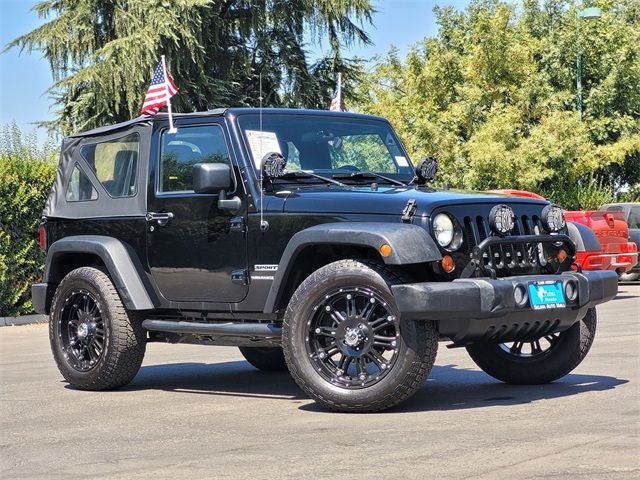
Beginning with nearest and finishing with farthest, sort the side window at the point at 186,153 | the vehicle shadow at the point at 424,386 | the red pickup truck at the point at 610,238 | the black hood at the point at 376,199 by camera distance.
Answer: the black hood at the point at 376,199
the vehicle shadow at the point at 424,386
the side window at the point at 186,153
the red pickup truck at the point at 610,238

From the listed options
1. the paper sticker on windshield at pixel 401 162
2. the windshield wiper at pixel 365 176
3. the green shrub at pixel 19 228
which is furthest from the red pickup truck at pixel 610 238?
the windshield wiper at pixel 365 176

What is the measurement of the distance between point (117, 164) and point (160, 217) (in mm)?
928

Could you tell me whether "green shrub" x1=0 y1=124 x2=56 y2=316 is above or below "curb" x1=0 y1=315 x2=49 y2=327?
above

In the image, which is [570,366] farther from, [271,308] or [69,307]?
[69,307]

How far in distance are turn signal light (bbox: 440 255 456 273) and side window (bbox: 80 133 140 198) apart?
2893 mm

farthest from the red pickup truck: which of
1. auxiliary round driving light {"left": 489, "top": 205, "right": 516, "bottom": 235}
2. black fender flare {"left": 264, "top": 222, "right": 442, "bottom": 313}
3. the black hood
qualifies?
black fender flare {"left": 264, "top": 222, "right": 442, "bottom": 313}

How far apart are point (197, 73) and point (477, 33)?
986 cm

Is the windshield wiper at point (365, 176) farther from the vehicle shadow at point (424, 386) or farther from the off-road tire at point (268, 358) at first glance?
the off-road tire at point (268, 358)

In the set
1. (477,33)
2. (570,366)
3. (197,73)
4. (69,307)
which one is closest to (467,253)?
(570,366)

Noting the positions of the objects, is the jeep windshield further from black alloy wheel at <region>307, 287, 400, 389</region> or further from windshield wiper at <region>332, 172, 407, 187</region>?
black alloy wheel at <region>307, 287, 400, 389</region>

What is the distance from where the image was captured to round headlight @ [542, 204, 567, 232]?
8.32 metres

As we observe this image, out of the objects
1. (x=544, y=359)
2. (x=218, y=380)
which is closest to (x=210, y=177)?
(x=218, y=380)

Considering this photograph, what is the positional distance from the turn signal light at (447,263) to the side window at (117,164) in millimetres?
2893

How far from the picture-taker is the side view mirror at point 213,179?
26.9 ft
